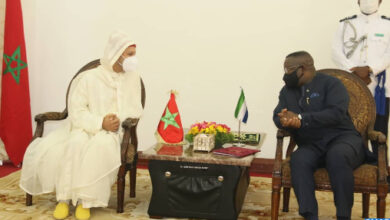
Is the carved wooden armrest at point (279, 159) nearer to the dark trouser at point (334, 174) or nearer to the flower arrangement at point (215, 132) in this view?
the dark trouser at point (334, 174)

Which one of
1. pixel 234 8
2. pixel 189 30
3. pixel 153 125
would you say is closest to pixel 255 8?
pixel 234 8

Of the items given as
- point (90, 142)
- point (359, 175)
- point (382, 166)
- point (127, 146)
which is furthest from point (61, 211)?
point (382, 166)

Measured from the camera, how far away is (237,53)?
5.33 m

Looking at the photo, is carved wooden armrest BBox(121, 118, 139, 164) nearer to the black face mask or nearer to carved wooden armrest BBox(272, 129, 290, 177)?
carved wooden armrest BBox(272, 129, 290, 177)

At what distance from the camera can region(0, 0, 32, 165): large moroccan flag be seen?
5.17 meters

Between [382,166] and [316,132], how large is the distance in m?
0.52

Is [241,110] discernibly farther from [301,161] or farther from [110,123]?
[110,123]

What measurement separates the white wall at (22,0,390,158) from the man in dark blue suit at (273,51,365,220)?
5.33 ft

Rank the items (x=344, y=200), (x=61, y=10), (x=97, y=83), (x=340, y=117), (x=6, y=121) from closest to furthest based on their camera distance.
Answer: (x=344, y=200)
(x=340, y=117)
(x=97, y=83)
(x=6, y=121)
(x=61, y=10)

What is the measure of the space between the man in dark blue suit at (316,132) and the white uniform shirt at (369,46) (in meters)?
0.84

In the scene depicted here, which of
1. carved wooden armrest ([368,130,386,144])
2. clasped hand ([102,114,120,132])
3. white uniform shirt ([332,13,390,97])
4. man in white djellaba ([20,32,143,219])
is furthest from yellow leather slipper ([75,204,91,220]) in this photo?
white uniform shirt ([332,13,390,97])

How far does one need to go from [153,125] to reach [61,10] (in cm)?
172

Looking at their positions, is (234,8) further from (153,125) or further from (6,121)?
(6,121)

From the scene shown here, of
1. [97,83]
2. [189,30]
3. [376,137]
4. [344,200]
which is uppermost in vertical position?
[189,30]
